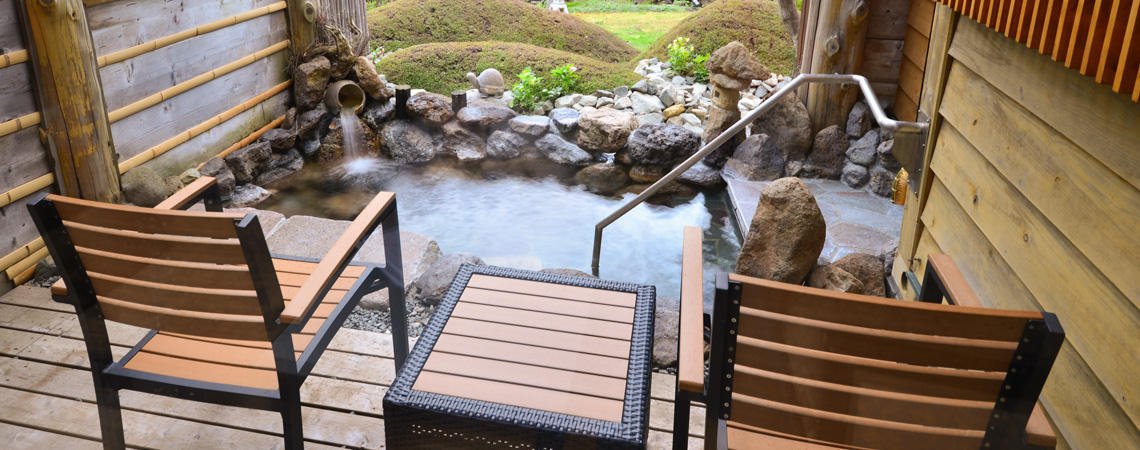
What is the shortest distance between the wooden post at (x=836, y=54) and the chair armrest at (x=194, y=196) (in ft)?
11.8

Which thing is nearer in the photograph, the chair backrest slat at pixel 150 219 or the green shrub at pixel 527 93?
the chair backrest slat at pixel 150 219

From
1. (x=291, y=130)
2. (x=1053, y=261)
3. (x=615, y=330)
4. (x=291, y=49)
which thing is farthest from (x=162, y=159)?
(x=1053, y=261)

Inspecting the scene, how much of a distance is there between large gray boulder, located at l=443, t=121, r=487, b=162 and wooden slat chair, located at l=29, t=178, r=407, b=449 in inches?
130

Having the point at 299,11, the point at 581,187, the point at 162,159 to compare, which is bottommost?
the point at 581,187

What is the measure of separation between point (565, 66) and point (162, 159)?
316 cm

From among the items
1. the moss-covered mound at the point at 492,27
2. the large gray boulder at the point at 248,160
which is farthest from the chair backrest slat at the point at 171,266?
the moss-covered mound at the point at 492,27

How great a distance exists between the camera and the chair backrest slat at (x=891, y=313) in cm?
118

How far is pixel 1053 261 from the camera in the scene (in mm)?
1755

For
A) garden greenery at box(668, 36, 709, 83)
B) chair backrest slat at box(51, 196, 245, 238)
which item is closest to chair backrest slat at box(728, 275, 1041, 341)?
chair backrest slat at box(51, 196, 245, 238)

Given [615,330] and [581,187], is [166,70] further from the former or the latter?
[615,330]

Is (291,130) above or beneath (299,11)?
beneath

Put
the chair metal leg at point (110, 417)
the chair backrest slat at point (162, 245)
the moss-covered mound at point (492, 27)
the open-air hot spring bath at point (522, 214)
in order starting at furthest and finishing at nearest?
1. the moss-covered mound at point (492, 27)
2. the open-air hot spring bath at point (522, 214)
3. the chair metal leg at point (110, 417)
4. the chair backrest slat at point (162, 245)

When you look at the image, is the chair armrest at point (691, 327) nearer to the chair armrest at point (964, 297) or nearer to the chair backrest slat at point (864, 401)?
the chair backrest slat at point (864, 401)

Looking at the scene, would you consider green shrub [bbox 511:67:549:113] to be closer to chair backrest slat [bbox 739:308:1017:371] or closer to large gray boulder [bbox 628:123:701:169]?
large gray boulder [bbox 628:123:701:169]
